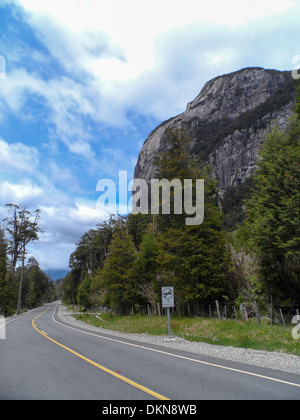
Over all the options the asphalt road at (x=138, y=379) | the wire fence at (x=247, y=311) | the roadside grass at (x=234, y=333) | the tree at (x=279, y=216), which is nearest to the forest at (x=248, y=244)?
the tree at (x=279, y=216)

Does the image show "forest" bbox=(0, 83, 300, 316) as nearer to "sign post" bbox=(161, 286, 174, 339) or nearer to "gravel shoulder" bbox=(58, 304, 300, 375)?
"sign post" bbox=(161, 286, 174, 339)

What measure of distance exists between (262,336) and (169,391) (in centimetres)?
756

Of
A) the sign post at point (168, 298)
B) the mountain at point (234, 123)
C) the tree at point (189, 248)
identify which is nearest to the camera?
the sign post at point (168, 298)

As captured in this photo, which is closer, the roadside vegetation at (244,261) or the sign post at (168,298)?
the roadside vegetation at (244,261)

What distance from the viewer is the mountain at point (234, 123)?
116m

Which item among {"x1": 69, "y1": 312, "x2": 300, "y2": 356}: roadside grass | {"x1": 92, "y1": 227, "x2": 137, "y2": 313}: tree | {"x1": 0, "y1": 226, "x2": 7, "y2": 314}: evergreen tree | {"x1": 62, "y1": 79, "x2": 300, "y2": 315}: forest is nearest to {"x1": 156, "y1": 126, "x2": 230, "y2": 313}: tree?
{"x1": 62, "y1": 79, "x2": 300, "y2": 315}: forest

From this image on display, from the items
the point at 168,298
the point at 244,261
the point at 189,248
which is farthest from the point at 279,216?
the point at 168,298

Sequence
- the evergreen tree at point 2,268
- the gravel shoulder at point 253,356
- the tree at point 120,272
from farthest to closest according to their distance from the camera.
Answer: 1. the evergreen tree at point 2,268
2. the tree at point 120,272
3. the gravel shoulder at point 253,356

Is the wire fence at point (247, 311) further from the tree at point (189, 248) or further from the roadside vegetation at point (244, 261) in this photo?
the tree at point (189, 248)

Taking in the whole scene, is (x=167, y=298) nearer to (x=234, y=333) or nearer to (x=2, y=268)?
(x=234, y=333)

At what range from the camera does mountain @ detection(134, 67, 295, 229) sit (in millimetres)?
115938
